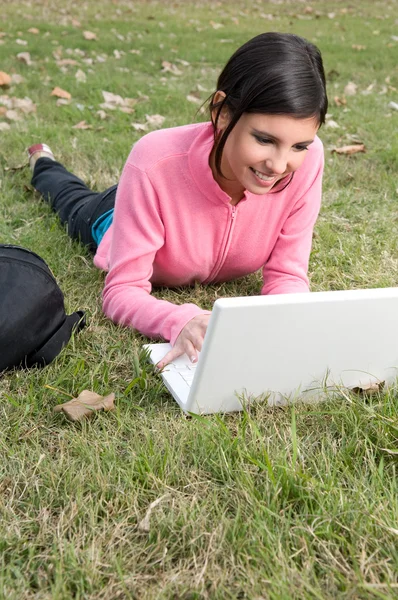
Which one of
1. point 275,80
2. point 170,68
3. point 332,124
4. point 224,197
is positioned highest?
point 275,80

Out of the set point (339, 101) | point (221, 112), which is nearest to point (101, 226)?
point (221, 112)

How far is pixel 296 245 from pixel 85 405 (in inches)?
38.4

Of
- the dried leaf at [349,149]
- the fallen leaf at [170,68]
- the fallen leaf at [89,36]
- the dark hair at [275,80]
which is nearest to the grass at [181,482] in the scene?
the dark hair at [275,80]

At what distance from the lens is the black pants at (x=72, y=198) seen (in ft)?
8.56

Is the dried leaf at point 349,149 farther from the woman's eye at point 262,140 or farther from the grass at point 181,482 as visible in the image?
the woman's eye at point 262,140

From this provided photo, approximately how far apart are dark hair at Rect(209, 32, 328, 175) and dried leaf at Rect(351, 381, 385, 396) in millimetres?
682

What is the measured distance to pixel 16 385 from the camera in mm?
1755

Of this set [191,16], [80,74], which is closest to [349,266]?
[80,74]

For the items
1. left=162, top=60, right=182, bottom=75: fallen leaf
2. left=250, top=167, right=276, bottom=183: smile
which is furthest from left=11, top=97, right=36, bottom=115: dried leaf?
left=250, top=167, right=276, bottom=183: smile

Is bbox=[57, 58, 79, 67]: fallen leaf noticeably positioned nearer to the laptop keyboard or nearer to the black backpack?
the black backpack

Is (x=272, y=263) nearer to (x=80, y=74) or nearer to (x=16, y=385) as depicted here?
(x=16, y=385)

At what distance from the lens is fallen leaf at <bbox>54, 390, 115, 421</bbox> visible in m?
1.58

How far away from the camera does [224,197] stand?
2.07 metres

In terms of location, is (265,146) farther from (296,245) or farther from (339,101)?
(339,101)
